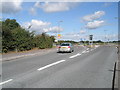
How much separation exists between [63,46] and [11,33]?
8.35 m

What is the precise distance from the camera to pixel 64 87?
614 cm

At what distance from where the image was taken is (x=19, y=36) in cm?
2662

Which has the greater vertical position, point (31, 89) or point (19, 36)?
point (19, 36)

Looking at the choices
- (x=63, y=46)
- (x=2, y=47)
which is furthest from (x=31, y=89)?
(x=63, y=46)

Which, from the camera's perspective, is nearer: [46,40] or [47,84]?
[47,84]

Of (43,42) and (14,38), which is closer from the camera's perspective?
(14,38)

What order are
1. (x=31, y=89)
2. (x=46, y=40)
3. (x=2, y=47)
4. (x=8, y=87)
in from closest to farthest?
(x=31, y=89) → (x=8, y=87) → (x=2, y=47) → (x=46, y=40)

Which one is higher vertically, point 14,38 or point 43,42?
point 14,38

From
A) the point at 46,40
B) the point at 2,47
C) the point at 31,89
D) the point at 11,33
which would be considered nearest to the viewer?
the point at 31,89

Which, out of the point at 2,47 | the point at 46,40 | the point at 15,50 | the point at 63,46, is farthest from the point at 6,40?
the point at 46,40

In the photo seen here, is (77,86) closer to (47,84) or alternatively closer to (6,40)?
(47,84)

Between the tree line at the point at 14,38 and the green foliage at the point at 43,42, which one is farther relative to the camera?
the green foliage at the point at 43,42

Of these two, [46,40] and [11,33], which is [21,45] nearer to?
[11,33]

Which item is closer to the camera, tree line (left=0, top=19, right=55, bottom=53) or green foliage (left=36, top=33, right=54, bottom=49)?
tree line (left=0, top=19, right=55, bottom=53)
